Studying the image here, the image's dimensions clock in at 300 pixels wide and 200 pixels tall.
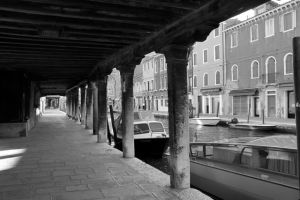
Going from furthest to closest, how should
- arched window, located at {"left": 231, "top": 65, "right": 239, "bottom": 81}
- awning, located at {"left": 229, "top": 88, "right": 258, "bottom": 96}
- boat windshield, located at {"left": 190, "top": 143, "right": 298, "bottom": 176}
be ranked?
arched window, located at {"left": 231, "top": 65, "right": 239, "bottom": 81}
awning, located at {"left": 229, "top": 88, "right": 258, "bottom": 96}
boat windshield, located at {"left": 190, "top": 143, "right": 298, "bottom": 176}

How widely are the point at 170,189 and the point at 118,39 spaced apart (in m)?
3.29

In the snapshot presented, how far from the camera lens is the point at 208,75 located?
34.2 metres

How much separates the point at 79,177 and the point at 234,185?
9.25 ft

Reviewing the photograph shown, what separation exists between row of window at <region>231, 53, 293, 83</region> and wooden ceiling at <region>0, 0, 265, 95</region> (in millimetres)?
19248

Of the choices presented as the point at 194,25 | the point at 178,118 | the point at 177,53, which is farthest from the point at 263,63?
the point at 194,25

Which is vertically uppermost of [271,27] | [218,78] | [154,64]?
[271,27]

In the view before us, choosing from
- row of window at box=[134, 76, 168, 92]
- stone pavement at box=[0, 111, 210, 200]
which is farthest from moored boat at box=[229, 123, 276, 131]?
row of window at box=[134, 76, 168, 92]

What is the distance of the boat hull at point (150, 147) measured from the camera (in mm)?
12445

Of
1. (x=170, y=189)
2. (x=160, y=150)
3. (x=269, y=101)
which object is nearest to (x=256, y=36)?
(x=269, y=101)

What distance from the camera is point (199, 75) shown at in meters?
35.8

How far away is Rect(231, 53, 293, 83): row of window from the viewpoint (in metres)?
24.2

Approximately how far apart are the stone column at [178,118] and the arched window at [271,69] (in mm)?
22281

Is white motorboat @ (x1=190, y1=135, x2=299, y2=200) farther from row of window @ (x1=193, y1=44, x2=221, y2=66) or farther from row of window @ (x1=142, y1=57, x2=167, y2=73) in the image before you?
row of window @ (x1=142, y1=57, x2=167, y2=73)

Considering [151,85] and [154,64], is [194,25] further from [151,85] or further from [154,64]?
[151,85]
